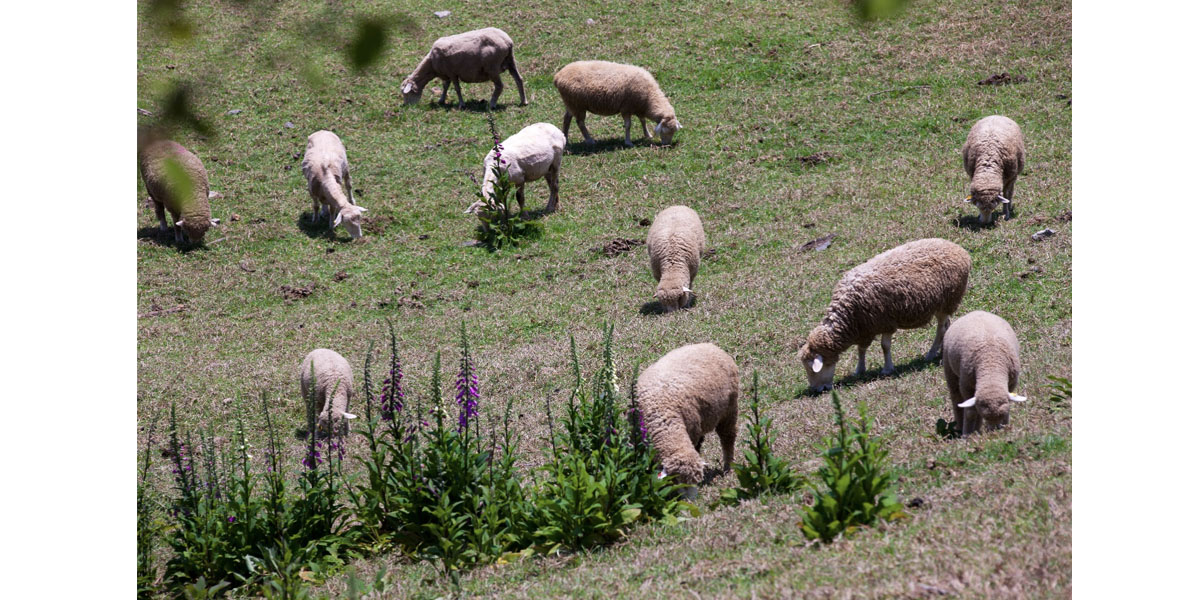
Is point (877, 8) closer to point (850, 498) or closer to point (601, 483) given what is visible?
point (850, 498)

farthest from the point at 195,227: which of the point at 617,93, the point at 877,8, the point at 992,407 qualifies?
the point at 877,8

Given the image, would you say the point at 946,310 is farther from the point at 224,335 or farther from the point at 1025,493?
the point at 224,335

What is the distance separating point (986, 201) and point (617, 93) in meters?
8.56

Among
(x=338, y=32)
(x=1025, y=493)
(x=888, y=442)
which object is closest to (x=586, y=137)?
(x=888, y=442)

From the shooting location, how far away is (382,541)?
724 cm

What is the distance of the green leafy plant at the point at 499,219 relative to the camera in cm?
1764

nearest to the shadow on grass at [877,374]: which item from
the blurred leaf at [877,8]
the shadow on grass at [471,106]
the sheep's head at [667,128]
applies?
the blurred leaf at [877,8]

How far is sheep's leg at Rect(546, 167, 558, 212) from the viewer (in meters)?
18.8

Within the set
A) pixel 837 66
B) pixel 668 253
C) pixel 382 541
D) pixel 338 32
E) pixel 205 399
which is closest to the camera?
pixel 338 32

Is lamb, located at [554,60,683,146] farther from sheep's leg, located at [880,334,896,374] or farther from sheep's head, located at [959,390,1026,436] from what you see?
sheep's head, located at [959,390,1026,436]

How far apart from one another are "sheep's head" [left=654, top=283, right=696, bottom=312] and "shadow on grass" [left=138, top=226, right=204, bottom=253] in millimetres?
9159

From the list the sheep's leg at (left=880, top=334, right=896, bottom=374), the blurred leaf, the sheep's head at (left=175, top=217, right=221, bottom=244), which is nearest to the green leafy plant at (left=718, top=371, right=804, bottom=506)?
the sheep's leg at (left=880, top=334, right=896, bottom=374)

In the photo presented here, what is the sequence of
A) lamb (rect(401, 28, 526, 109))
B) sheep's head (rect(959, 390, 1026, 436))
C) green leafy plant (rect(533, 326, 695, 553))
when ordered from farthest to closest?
lamb (rect(401, 28, 526, 109)) → sheep's head (rect(959, 390, 1026, 436)) → green leafy plant (rect(533, 326, 695, 553))

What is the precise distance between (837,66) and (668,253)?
12293mm
